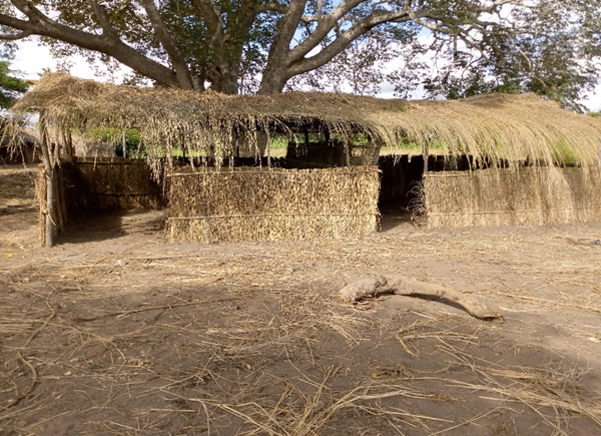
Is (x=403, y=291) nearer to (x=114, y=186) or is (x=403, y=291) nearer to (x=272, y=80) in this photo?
(x=272, y=80)

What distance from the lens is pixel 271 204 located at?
24.7 feet

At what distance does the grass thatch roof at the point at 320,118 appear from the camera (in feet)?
22.1

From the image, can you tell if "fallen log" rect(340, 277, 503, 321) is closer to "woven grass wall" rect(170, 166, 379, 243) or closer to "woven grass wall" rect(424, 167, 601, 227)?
"woven grass wall" rect(170, 166, 379, 243)

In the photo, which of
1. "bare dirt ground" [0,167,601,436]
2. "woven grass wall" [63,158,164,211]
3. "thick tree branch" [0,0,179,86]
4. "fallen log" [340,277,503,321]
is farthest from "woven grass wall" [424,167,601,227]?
"thick tree branch" [0,0,179,86]

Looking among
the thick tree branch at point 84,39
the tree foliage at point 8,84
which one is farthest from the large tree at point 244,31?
the tree foliage at point 8,84

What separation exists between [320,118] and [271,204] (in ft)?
5.50

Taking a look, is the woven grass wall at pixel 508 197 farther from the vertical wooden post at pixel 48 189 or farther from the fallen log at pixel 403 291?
the vertical wooden post at pixel 48 189

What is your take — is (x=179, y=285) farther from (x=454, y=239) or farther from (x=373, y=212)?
(x=454, y=239)

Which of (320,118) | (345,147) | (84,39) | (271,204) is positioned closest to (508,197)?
(345,147)

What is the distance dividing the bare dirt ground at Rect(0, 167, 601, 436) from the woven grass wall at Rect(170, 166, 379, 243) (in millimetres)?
1135

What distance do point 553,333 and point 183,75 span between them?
9.52m

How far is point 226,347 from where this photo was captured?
11.2 feet

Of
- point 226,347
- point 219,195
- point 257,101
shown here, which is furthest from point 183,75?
point 226,347

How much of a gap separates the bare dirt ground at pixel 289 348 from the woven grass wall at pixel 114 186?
15.0ft
